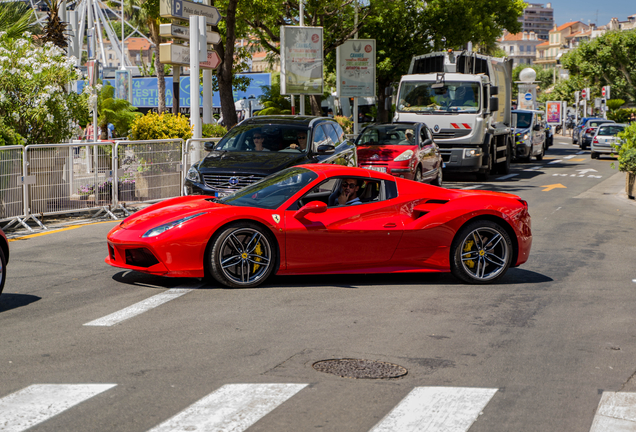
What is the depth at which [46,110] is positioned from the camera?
14141 mm

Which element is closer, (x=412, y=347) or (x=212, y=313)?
(x=412, y=347)

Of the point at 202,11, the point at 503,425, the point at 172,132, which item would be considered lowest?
the point at 503,425

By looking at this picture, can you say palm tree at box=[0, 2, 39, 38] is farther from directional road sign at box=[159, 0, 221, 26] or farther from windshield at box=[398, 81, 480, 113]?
windshield at box=[398, 81, 480, 113]

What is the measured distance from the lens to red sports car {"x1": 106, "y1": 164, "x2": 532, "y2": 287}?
7.71 metres

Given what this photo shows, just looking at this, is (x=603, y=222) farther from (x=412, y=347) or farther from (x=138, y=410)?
(x=138, y=410)

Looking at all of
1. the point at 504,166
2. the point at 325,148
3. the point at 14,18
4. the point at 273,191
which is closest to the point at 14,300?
the point at 273,191

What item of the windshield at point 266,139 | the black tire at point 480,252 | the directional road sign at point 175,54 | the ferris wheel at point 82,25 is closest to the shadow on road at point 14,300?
the black tire at point 480,252

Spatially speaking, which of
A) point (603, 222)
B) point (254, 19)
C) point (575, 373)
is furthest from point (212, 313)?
point (254, 19)

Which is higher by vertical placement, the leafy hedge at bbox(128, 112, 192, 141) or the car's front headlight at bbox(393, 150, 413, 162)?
the leafy hedge at bbox(128, 112, 192, 141)

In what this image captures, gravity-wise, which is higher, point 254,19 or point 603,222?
point 254,19

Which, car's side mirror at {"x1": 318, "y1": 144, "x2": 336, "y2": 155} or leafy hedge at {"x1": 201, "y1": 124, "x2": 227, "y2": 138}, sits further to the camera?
leafy hedge at {"x1": 201, "y1": 124, "x2": 227, "y2": 138}

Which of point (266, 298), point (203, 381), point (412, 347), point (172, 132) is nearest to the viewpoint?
point (203, 381)

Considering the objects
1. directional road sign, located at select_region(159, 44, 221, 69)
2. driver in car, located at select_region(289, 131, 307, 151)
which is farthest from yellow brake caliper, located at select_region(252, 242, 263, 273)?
directional road sign, located at select_region(159, 44, 221, 69)

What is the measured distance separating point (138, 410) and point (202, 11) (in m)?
16.4
